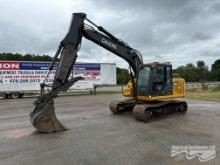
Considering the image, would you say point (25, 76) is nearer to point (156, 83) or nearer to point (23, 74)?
point (23, 74)

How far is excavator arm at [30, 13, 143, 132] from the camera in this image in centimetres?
898

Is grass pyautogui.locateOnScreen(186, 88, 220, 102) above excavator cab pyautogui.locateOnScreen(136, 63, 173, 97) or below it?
below

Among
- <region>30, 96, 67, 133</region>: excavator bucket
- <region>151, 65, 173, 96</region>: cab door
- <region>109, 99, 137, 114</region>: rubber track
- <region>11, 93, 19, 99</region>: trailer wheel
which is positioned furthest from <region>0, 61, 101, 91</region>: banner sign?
<region>30, 96, 67, 133</region>: excavator bucket

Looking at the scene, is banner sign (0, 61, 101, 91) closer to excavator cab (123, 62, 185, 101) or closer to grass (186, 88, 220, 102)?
grass (186, 88, 220, 102)

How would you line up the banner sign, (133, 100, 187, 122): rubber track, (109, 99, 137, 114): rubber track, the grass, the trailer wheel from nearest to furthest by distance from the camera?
(133, 100, 187, 122): rubber track < (109, 99, 137, 114): rubber track < the grass < the banner sign < the trailer wheel

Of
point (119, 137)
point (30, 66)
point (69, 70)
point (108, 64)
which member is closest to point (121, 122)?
point (119, 137)

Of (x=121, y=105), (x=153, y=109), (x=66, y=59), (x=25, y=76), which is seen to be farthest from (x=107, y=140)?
(x=25, y=76)

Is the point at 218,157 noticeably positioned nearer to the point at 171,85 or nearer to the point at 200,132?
the point at 200,132

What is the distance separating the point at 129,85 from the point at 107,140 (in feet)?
18.1

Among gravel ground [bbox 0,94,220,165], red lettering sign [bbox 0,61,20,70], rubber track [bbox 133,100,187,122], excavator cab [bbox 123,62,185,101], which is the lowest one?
gravel ground [bbox 0,94,220,165]

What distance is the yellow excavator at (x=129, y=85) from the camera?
29.8 ft

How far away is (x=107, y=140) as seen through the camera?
26.5ft

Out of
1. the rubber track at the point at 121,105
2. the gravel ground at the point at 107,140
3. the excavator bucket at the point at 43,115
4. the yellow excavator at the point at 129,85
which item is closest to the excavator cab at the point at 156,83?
the yellow excavator at the point at 129,85

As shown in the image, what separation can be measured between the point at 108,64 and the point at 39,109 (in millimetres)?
20617
